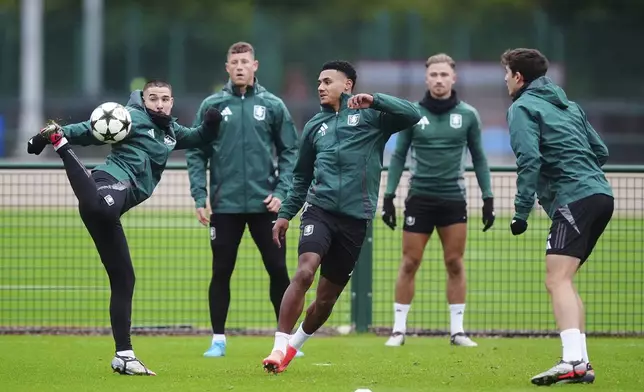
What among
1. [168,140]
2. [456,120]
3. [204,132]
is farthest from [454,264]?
[168,140]

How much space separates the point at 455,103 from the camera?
11062 millimetres

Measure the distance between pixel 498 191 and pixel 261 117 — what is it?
355cm

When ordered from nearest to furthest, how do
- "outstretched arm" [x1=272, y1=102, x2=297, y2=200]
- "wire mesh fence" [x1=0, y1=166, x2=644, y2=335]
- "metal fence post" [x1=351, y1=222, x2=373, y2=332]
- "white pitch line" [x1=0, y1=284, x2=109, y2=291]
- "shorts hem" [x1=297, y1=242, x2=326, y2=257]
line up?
"shorts hem" [x1=297, y1=242, x2=326, y2=257], "outstretched arm" [x1=272, y1=102, x2=297, y2=200], "metal fence post" [x1=351, y1=222, x2=373, y2=332], "wire mesh fence" [x1=0, y1=166, x2=644, y2=335], "white pitch line" [x1=0, y1=284, x2=109, y2=291]

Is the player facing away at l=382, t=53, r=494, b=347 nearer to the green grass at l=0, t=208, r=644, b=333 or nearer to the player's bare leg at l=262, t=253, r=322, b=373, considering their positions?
the green grass at l=0, t=208, r=644, b=333

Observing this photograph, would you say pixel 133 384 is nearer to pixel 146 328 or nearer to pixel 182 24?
→ pixel 146 328

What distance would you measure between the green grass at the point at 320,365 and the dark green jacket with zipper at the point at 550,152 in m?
1.27

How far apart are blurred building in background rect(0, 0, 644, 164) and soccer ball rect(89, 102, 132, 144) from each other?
2654 centimetres

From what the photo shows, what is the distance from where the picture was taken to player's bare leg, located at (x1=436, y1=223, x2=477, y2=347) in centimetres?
1104

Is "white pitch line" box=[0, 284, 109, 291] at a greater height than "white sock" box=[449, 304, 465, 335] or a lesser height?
greater

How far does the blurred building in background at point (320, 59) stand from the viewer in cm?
3753

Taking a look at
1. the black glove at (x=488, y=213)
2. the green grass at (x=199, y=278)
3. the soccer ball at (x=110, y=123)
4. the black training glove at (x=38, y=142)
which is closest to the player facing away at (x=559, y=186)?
the black glove at (x=488, y=213)

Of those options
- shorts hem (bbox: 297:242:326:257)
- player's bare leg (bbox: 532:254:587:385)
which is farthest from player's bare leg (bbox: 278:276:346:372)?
player's bare leg (bbox: 532:254:587:385)

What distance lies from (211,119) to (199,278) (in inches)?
140

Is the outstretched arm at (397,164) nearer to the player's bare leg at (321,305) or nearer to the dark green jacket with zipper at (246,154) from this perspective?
the dark green jacket with zipper at (246,154)
